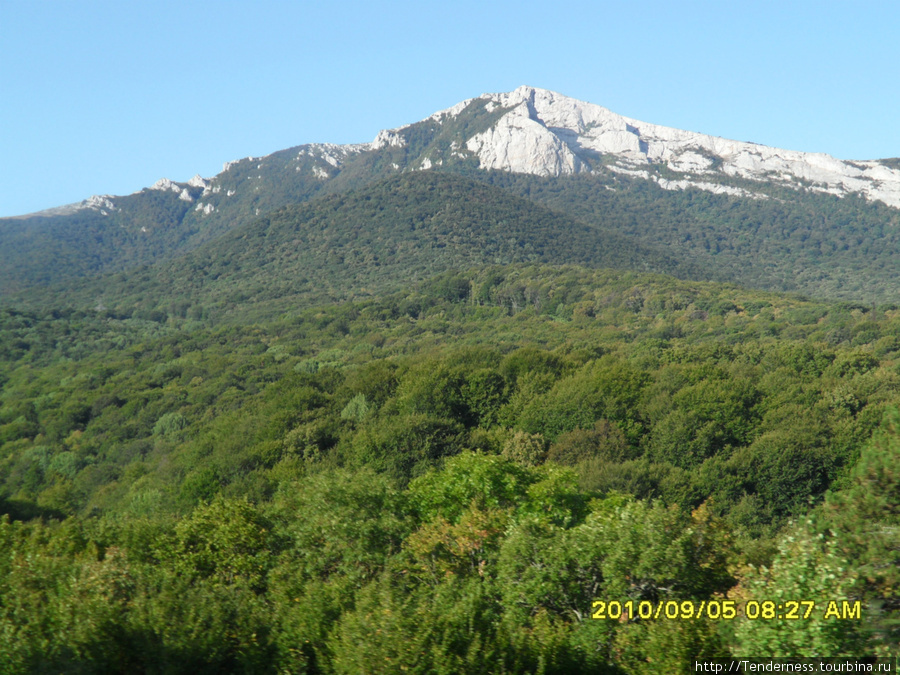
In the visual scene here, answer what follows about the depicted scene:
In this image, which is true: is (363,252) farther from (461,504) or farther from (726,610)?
(726,610)

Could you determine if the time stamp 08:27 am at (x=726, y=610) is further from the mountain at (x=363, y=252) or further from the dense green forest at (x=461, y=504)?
the mountain at (x=363, y=252)

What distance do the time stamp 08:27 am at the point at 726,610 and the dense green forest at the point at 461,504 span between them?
0.33 feet

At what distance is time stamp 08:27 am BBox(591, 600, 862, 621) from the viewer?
1052 centimetres

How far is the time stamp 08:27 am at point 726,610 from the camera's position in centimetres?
1052

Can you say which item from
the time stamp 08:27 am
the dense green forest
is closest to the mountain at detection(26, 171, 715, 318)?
the dense green forest

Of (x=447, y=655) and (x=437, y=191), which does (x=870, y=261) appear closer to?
(x=437, y=191)

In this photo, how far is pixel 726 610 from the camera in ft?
40.0

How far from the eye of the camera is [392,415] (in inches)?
1703

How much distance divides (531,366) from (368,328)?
61.0 metres

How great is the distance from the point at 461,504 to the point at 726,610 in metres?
10.6

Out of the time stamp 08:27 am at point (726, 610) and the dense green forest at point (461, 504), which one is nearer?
the time stamp 08:27 am at point (726, 610)

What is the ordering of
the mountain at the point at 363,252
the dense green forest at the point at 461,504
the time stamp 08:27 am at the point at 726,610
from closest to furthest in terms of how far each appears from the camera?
the time stamp 08:27 am at the point at 726,610 < the dense green forest at the point at 461,504 < the mountain at the point at 363,252

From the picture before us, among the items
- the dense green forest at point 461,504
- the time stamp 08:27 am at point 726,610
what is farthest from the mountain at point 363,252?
Answer: the time stamp 08:27 am at point 726,610

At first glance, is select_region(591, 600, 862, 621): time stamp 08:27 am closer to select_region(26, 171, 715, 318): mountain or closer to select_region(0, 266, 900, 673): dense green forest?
select_region(0, 266, 900, 673): dense green forest
